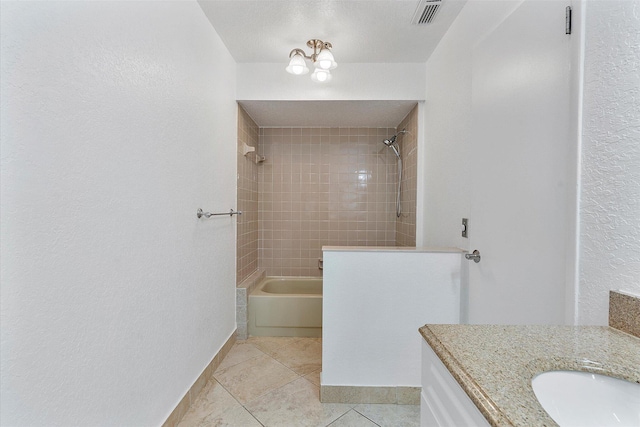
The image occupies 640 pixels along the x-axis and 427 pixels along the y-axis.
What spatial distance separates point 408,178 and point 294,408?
6.68 ft

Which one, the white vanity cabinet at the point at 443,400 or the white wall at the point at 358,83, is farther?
the white wall at the point at 358,83

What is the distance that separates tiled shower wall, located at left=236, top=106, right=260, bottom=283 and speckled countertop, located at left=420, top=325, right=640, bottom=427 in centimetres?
213

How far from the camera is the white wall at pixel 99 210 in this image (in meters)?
0.72

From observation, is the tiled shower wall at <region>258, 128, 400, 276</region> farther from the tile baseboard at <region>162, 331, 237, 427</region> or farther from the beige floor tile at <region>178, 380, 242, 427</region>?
the beige floor tile at <region>178, 380, 242, 427</region>

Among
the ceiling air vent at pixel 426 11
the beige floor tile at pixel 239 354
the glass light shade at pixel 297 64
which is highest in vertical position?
the ceiling air vent at pixel 426 11

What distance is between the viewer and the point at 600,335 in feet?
2.36

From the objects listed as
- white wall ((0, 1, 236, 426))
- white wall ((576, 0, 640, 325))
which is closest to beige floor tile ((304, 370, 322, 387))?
white wall ((0, 1, 236, 426))

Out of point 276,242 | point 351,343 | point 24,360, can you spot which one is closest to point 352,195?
point 276,242

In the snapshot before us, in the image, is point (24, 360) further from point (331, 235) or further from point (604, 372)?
point (331, 235)

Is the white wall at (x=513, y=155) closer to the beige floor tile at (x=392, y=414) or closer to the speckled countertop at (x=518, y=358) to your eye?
the speckled countertop at (x=518, y=358)

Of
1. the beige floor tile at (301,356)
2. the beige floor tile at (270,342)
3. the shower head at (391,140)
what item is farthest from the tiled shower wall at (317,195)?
the beige floor tile at (301,356)

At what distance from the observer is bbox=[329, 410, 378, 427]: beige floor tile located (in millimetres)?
1487

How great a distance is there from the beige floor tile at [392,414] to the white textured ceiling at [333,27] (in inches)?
91.6

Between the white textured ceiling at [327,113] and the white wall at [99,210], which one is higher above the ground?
the white textured ceiling at [327,113]
